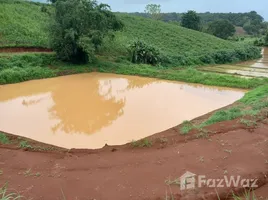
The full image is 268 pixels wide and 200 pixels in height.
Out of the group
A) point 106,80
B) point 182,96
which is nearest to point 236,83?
point 182,96

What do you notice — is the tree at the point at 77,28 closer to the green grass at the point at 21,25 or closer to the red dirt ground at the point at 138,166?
the green grass at the point at 21,25

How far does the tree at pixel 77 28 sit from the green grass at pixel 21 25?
1334mm

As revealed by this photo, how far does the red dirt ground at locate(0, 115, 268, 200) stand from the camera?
19.0ft

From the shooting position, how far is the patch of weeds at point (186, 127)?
29.3ft

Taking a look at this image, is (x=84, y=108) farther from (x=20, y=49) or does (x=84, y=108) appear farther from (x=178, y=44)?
(x=178, y=44)

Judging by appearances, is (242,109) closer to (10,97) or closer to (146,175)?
(146,175)

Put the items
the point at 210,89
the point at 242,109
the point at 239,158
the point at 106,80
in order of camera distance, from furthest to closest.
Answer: the point at 106,80 < the point at 210,89 < the point at 242,109 < the point at 239,158

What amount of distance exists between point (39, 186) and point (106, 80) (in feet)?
37.6

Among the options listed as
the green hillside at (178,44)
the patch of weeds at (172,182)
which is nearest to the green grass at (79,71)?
the green hillside at (178,44)

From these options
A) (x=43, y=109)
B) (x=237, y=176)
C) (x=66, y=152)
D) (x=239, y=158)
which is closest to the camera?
(x=237, y=176)

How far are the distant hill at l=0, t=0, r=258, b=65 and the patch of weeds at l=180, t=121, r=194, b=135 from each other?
12.1 metres

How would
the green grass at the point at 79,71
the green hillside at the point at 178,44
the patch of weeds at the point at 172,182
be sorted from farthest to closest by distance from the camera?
the green hillside at the point at 178,44, the green grass at the point at 79,71, the patch of weeds at the point at 172,182

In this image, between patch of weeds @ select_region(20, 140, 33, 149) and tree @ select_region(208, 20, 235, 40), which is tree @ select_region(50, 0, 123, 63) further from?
tree @ select_region(208, 20, 235, 40)

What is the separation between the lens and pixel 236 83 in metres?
16.5
